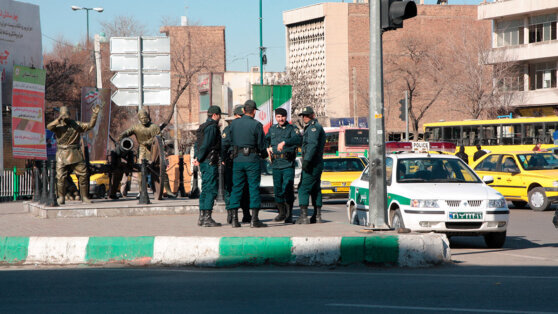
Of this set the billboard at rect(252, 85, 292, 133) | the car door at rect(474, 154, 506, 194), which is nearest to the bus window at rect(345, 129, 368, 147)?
the billboard at rect(252, 85, 292, 133)

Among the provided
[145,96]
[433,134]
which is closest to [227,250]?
[145,96]

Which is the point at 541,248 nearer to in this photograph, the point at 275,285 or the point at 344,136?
the point at 275,285

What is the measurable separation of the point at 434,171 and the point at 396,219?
119 cm

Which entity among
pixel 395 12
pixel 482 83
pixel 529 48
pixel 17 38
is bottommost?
pixel 395 12

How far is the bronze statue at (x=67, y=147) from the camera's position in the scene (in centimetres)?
1698

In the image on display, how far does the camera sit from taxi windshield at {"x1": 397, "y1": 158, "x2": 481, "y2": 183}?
44.3 feet

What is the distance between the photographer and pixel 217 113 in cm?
1341

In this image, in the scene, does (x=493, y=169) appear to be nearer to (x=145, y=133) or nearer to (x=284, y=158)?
(x=145, y=133)

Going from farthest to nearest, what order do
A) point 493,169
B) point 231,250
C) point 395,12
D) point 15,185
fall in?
point 15,185
point 493,169
point 395,12
point 231,250

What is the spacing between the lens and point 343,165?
27.0 metres

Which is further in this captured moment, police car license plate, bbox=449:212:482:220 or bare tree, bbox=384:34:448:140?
bare tree, bbox=384:34:448:140

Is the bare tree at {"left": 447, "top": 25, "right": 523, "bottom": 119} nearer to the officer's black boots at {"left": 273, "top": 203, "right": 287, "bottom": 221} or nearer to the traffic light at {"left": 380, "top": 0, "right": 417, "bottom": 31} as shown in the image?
the officer's black boots at {"left": 273, "top": 203, "right": 287, "bottom": 221}

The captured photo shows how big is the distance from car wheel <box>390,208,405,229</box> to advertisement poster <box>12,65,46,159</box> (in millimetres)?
16708

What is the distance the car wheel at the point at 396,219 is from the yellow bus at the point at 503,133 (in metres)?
25.7
